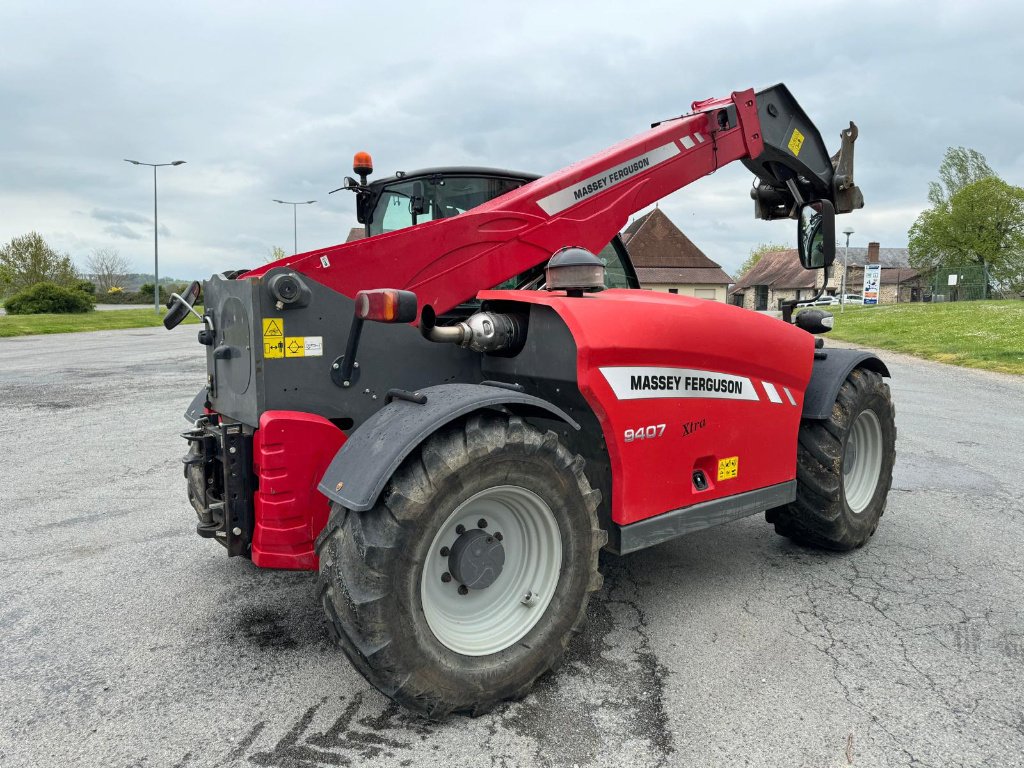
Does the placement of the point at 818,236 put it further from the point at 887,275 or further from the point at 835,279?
the point at 887,275

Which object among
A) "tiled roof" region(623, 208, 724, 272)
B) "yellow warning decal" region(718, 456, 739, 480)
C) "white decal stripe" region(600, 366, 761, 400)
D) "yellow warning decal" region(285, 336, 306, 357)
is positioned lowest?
"yellow warning decal" region(718, 456, 739, 480)

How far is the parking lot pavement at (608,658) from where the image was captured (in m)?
2.50

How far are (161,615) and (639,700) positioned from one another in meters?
2.34

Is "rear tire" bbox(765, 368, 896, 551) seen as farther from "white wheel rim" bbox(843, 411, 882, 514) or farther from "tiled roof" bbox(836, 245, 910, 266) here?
"tiled roof" bbox(836, 245, 910, 266)

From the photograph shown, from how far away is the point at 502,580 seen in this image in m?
2.93

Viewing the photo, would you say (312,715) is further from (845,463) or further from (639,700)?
(845,463)

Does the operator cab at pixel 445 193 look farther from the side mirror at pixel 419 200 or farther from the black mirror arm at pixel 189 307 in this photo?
the black mirror arm at pixel 189 307

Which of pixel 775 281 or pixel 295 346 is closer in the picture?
pixel 295 346

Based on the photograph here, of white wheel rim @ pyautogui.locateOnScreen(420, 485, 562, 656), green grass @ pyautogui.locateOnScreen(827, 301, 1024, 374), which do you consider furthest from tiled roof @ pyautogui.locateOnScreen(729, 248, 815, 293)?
white wheel rim @ pyautogui.locateOnScreen(420, 485, 562, 656)

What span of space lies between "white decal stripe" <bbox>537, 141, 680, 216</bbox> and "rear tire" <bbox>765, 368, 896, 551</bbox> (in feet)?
5.58

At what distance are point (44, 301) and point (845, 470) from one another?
40029 millimetres

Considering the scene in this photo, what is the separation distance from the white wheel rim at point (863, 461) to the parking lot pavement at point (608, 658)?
324 millimetres

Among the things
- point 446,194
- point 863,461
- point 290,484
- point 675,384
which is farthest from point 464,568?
point 863,461

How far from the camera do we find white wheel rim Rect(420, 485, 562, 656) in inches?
109
